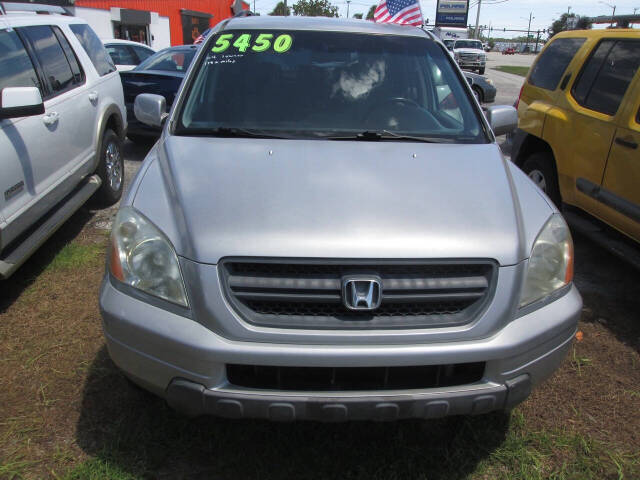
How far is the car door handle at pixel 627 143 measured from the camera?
3.88m

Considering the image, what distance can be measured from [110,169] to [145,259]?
3874 mm

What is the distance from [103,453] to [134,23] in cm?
3379

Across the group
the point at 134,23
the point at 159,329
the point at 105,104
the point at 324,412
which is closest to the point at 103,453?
the point at 159,329

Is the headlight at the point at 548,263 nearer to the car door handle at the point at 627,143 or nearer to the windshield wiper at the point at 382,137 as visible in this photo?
the windshield wiper at the point at 382,137

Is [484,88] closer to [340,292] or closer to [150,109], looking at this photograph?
[150,109]

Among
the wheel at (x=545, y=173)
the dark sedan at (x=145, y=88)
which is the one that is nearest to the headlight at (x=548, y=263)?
the wheel at (x=545, y=173)

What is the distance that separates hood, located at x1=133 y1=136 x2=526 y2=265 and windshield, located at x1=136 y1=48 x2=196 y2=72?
20.9 ft

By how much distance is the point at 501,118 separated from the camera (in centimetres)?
345

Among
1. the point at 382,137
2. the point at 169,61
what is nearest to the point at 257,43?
the point at 382,137

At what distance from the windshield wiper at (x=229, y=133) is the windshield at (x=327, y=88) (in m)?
0.01

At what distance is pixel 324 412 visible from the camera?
196 cm

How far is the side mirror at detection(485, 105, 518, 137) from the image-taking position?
3424mm

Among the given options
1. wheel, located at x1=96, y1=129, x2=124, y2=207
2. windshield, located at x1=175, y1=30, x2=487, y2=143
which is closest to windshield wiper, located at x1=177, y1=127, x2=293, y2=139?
windshield, located at x1=175, y1=30, x2=487, y2=143

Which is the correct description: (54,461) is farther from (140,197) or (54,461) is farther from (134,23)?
(134,23)
